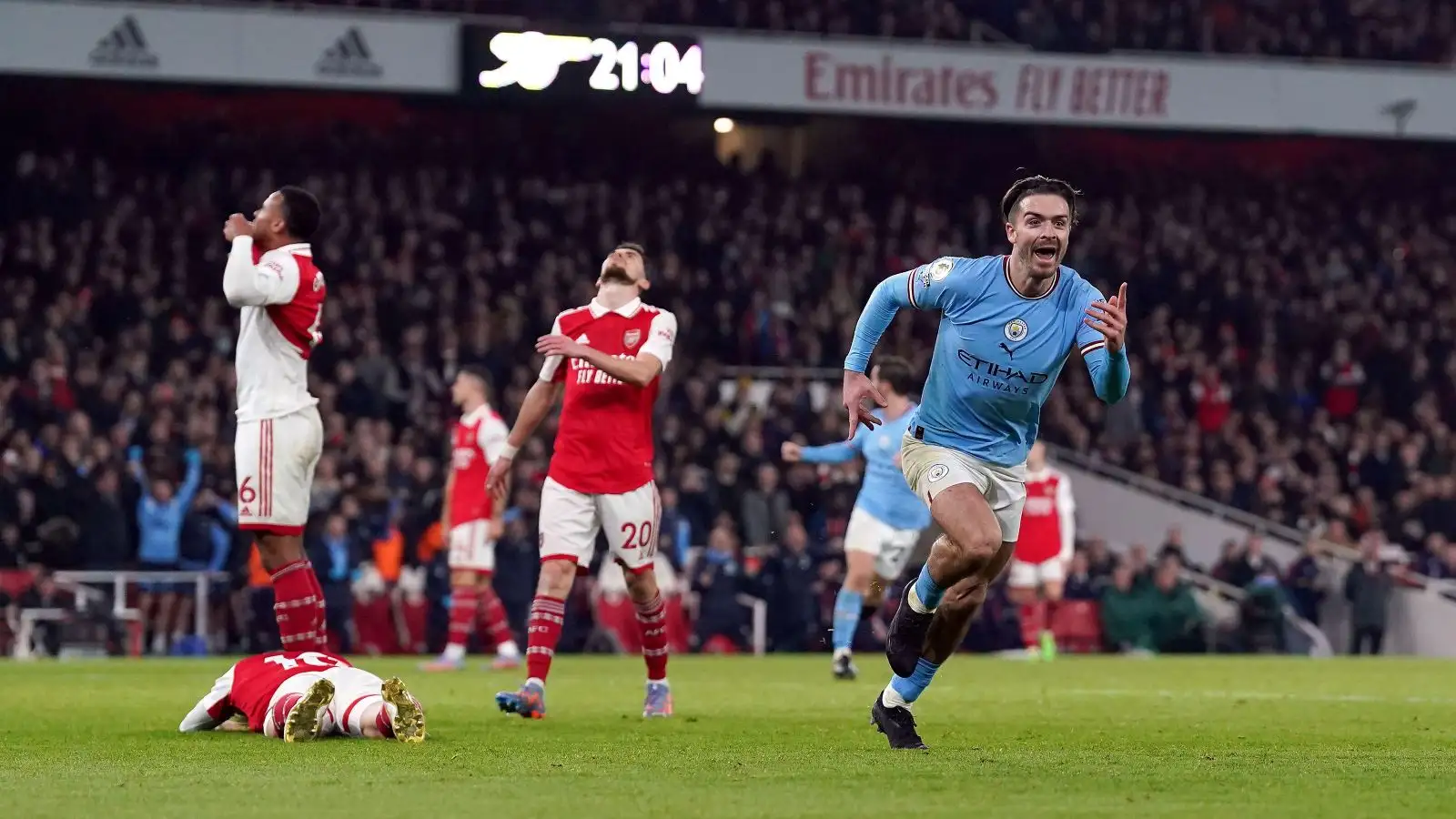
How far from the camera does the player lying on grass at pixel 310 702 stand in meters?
8.59

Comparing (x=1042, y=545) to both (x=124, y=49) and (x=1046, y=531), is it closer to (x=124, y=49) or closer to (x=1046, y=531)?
(x=1046, y=531)

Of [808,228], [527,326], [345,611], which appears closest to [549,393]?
[345,611]

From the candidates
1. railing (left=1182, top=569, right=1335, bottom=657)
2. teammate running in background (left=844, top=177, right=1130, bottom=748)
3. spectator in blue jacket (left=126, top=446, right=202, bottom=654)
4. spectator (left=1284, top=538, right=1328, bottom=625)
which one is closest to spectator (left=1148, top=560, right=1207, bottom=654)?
railing (left=1182, top=569, right=1335, bottom=657)

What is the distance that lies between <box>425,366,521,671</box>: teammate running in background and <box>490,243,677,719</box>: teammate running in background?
20.1ft

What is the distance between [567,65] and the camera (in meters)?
27.5

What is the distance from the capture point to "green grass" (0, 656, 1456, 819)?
6309mm

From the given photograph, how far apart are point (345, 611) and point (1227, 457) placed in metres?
12.8

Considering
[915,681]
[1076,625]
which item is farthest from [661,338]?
[1076,625]

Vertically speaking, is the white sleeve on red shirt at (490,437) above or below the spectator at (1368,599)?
above

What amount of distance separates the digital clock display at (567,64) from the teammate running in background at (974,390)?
63.1ft

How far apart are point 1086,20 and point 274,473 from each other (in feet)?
78.3

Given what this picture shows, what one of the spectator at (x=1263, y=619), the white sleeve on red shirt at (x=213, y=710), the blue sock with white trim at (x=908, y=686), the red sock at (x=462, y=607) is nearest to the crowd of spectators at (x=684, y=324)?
the spectator at (x=1263, y=619)

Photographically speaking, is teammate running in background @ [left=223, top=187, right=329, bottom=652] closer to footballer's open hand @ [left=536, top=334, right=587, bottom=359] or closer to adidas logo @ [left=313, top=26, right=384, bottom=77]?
footballer's open hand @ [left=536, top=334, right=587, bottom=359]

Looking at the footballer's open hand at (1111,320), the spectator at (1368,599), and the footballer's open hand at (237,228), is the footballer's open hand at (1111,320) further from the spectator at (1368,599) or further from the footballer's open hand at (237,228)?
the spectator at (1368,599)
